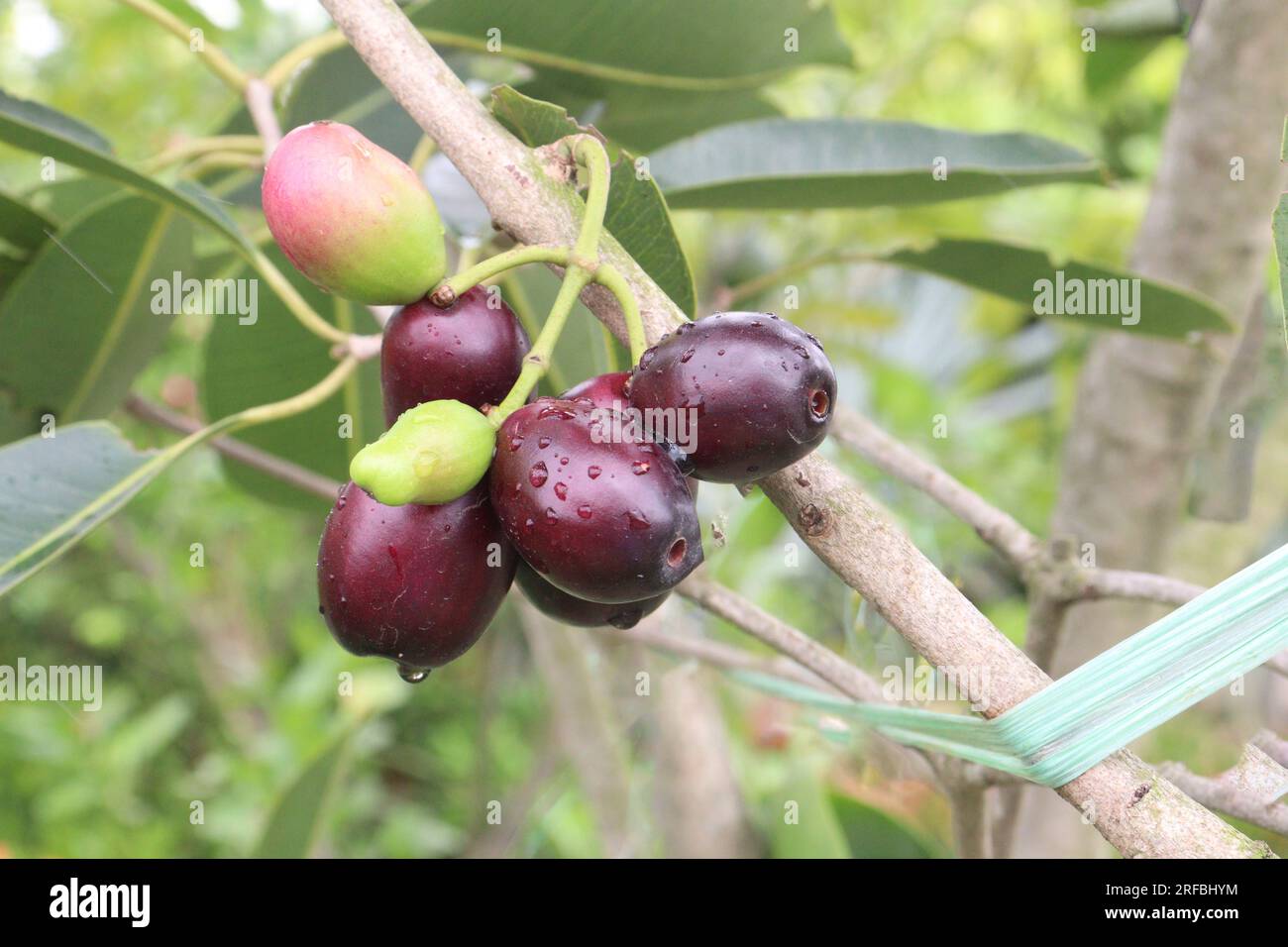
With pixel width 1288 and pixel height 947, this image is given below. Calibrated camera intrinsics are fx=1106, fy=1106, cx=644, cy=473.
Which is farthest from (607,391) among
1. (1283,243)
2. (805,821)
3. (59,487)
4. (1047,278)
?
(805,821)

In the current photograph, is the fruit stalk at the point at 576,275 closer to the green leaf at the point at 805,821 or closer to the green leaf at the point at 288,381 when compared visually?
the green leaf at the point at 288,381

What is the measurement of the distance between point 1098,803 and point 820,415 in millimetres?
219

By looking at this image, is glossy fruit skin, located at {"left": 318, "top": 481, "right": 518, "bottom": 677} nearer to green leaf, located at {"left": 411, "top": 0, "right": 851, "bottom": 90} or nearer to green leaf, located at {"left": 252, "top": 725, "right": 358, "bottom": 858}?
green leaf, located at {"left": 411, "top": 0, "right": 851, "bottom": 90}

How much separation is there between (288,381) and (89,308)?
0.75 feet

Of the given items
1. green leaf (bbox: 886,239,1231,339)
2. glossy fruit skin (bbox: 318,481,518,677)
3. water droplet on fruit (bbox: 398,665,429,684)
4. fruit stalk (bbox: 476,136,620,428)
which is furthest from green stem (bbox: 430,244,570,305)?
green leaf (bbox: 886,239,1231,339)

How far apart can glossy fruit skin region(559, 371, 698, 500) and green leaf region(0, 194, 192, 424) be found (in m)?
0.75

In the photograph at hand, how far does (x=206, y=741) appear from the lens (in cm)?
392

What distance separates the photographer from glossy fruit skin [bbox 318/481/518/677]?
59 cm

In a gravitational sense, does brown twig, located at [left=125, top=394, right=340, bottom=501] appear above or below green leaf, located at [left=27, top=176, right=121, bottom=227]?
below

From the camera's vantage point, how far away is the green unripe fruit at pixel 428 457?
1.71 feet

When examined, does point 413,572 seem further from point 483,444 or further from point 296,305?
point 296,305

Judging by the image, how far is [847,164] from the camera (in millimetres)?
1071

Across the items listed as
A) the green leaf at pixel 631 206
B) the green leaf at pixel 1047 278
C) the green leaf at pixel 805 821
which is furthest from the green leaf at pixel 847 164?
the green leaf at pixel 805 821
